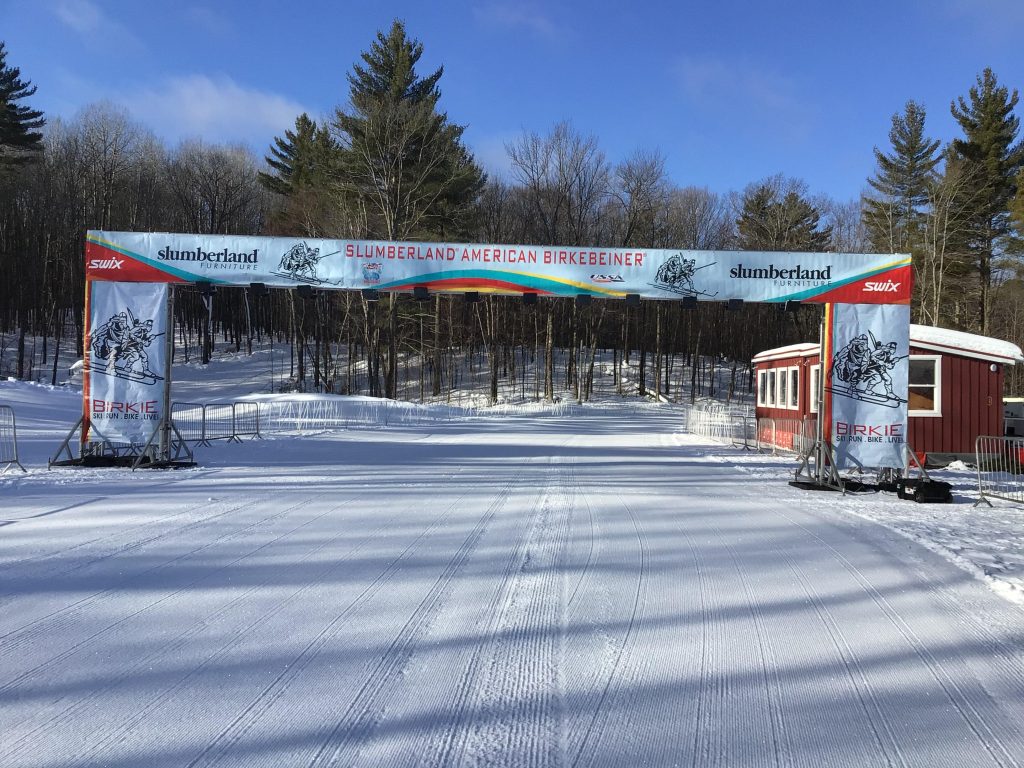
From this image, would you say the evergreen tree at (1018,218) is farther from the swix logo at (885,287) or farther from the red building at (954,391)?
the swix logo at (885,287)

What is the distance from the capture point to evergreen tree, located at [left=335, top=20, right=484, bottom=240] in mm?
33188

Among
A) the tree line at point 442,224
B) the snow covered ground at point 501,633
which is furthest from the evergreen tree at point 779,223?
the snow covered ground at point 501,633

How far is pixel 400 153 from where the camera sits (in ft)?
109

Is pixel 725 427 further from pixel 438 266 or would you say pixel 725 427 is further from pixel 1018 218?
pixel 1018 218

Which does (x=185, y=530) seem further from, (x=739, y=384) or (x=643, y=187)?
(x=739, y=384)

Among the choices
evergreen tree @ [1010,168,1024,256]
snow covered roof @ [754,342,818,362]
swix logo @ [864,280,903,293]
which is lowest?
snow covered roof @ [754,342,818,362]

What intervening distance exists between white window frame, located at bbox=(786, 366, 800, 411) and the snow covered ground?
11.1 metres

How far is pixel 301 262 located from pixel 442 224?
25591 mm

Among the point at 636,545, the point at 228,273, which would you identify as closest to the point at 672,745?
the point at 636,545

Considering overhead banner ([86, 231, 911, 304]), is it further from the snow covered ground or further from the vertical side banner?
the snow covered ground

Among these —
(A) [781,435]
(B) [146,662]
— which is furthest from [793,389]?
(B) [146,662]

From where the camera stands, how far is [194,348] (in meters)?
55.0

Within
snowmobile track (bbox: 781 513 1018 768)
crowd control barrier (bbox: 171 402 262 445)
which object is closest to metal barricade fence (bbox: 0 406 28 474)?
crowd control barrier (bbox: 171 402 262 445)

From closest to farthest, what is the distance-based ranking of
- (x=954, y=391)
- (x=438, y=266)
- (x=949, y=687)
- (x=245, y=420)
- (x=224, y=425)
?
(x=949, y=687), (x=438, y=266), (x=954, y=391), (x=224, y=425), (x=245, y=420)
